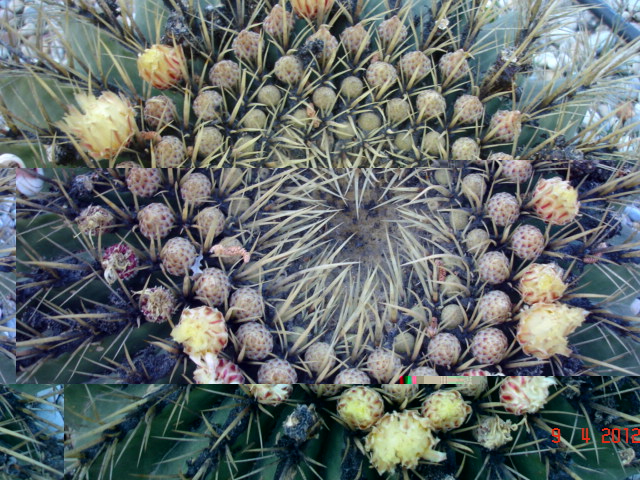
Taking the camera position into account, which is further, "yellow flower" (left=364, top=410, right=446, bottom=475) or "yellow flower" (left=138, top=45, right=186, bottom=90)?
"yellow flower" (left=138, top=45, right=186, bottom=90)

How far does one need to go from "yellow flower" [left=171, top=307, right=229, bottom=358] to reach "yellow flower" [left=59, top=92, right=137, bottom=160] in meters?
0.31

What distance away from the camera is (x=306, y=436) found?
822 millimetres

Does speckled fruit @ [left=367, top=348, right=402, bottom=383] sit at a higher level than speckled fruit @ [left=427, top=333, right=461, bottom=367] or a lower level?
lower

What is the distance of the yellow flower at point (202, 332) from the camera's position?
807 mm

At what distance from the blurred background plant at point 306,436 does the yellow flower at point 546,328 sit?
0.26 ft

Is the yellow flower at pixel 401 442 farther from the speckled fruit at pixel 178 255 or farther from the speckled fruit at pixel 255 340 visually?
the speckled fruit at pixel 178 255

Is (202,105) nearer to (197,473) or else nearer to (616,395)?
(197,473)

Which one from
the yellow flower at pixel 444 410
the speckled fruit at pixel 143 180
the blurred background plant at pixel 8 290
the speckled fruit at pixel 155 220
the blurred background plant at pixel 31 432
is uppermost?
the speckled fruit at pixel 143 180

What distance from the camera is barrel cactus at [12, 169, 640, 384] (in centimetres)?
84

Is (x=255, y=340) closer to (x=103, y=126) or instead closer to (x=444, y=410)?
(x=444, y=410)

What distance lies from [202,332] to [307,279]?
7.6 inches

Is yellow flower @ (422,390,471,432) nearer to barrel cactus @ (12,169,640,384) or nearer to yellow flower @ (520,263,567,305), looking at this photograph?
barrel cactus @ (12,169,640,384)

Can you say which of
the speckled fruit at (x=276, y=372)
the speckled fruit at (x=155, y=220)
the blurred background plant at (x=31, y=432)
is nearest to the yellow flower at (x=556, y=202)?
the speckled fruit at (x=276, y=372)

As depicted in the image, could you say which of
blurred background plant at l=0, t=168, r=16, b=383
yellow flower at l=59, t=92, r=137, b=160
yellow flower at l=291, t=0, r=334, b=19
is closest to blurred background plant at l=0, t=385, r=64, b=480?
blurred background plant at l=0, t=168, r=16, b=383
